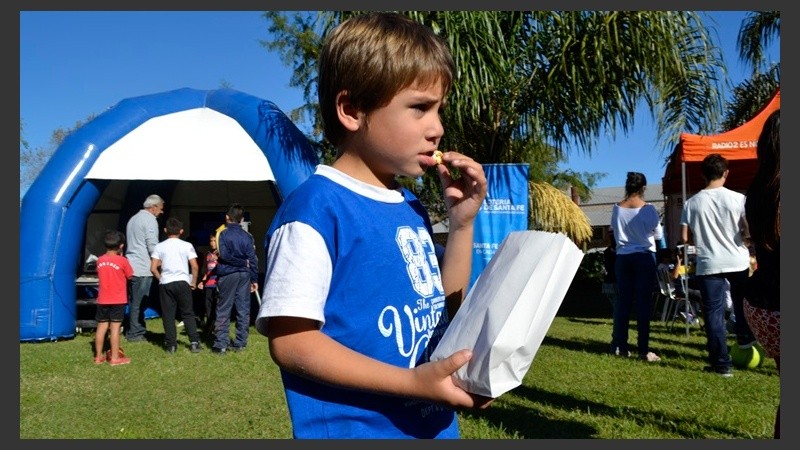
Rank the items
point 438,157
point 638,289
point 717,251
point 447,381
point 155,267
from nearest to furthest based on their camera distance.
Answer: point 447,381, point 438,157, point 717,251, point 638,289, point 155,267

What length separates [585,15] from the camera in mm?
9430

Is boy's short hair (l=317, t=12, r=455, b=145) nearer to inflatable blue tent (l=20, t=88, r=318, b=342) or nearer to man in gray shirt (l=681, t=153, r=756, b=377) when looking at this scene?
man in gray shirt (l=681, t=153, r=756, b=377)

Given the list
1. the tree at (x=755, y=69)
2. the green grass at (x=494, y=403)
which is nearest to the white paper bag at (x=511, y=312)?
the green grass at (x=494, y=403)

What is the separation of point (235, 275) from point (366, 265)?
7.45 metres

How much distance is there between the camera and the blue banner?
28.5 ft

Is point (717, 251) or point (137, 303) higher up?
point (717, 251)

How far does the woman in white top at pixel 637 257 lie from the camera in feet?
22.0

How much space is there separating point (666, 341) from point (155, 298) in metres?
9.25

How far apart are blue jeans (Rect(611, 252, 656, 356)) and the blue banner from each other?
1945 mm

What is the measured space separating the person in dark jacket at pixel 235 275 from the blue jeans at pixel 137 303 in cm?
149

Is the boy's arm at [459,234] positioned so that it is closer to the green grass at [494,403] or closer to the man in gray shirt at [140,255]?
the green grass at [494,403]

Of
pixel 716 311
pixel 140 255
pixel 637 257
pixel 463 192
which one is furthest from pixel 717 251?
pixel 140 255

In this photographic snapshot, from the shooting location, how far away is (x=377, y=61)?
1365mm

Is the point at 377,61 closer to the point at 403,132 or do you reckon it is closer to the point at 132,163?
the point at 403,132
